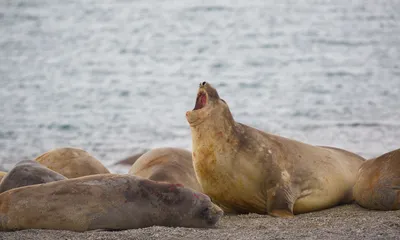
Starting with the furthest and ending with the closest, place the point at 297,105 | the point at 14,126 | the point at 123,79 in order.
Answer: the point at 123,79 < the point at 297,105 < the point at 14,126

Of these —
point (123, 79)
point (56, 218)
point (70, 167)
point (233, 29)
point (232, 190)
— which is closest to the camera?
point (56, 218)

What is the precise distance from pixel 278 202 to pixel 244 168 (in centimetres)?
34

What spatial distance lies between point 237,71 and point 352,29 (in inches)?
327

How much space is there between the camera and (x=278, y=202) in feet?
21.4

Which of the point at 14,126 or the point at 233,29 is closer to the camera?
the point at 14,126

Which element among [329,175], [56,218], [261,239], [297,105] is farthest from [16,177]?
[297,105]

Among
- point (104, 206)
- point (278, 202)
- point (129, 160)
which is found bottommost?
point (129, 160)

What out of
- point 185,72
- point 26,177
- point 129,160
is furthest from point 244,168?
point 185,72

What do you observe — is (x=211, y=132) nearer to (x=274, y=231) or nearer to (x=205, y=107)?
(x=205, y=107)

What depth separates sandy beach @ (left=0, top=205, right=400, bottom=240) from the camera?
524cm

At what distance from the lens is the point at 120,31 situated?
30578 mm

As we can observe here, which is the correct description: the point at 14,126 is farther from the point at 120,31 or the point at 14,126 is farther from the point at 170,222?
the point at 120,31

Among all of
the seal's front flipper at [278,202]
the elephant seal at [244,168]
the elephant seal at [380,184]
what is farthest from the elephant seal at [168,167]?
the elephant seal at [380,184]

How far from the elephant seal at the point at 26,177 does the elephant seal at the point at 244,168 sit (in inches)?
41.3
